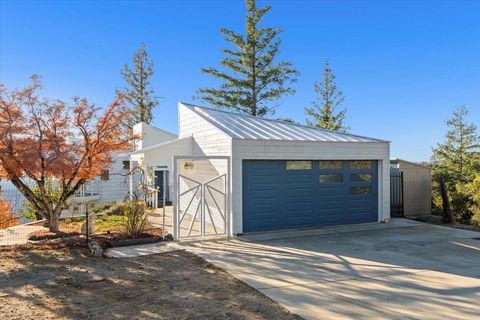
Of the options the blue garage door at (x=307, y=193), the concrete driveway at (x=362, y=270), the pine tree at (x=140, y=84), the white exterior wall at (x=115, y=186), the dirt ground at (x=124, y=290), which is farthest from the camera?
the pine tree at (x=140, y=84)

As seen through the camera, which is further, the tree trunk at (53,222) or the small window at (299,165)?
the small window at (299,165)

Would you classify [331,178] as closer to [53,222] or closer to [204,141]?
[204,141]

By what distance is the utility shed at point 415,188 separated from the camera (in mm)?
13938

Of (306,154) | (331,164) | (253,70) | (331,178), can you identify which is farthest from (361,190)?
(253,70)

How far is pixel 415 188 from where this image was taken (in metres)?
14.1

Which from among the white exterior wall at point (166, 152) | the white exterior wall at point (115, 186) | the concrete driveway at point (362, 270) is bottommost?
the concrete driveway at point (362, 270)

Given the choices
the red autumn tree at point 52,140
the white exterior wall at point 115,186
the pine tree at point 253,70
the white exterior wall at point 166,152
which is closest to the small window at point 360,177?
the white exterior wall at point 166,152

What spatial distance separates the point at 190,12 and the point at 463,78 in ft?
55.6

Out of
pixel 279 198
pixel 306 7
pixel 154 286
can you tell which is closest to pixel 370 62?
pixel 306 7

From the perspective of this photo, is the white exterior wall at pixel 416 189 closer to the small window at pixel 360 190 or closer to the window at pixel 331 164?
the small window at pixel 360 190

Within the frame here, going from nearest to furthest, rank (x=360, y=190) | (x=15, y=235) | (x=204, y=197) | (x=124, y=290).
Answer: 1. (x=124, y=290)
2. (x=204, y=197)
3. (x=15, y=235)
4. (x=360, y=190)

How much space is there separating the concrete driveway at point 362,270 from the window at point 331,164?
6.64 ft

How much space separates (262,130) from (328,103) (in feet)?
58.9

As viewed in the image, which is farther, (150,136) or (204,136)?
(150,136)
